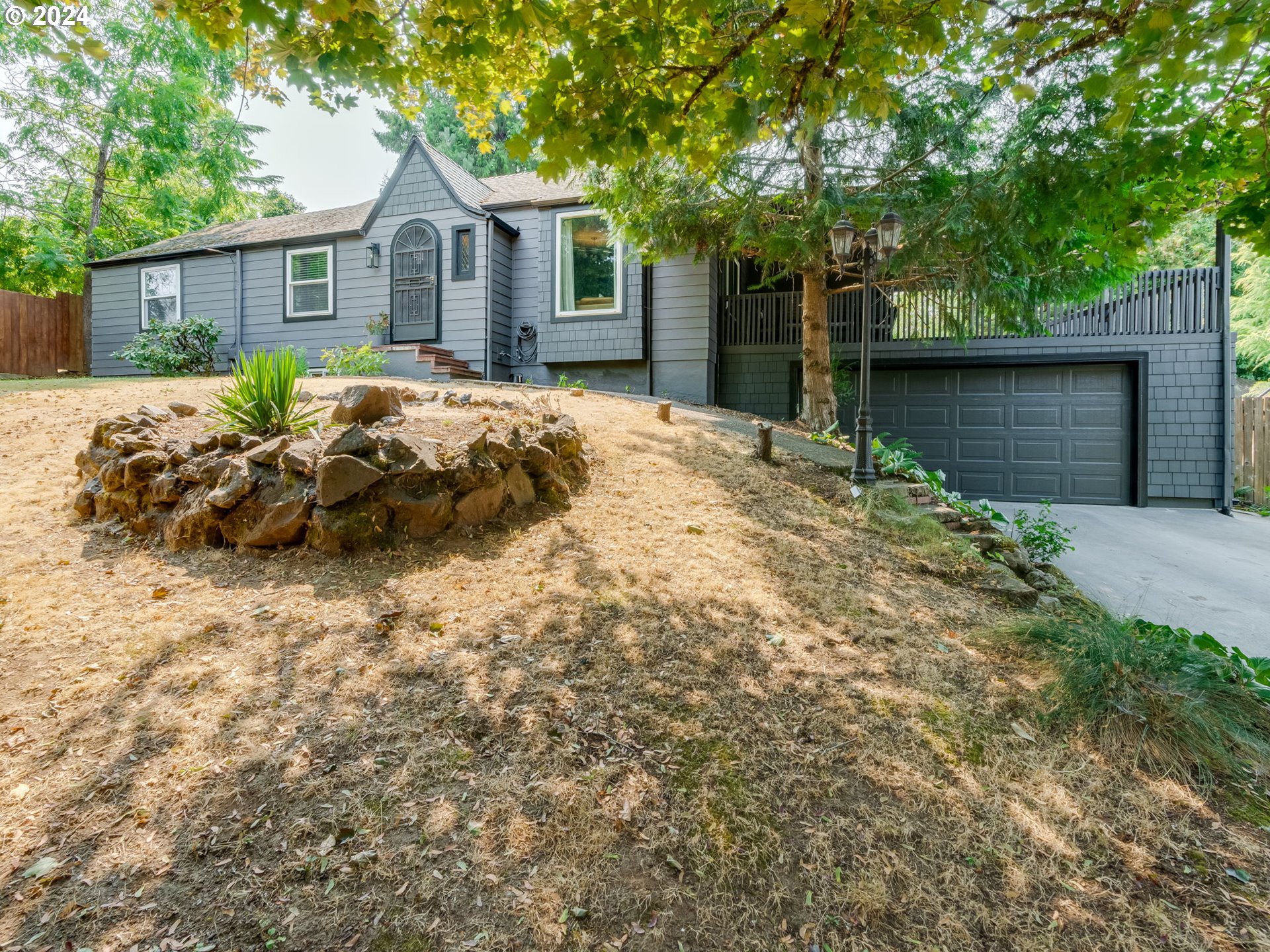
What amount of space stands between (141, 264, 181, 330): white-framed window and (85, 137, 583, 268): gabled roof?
12.8 inches

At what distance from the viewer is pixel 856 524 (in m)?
4.77

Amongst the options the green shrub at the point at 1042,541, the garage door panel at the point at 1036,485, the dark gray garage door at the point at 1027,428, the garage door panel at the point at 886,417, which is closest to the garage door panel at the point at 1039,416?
the dark gray garage door at the point at 1027,428

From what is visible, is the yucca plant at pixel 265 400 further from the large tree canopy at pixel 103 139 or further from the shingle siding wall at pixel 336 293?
the large tree canopy at pixel 103 139

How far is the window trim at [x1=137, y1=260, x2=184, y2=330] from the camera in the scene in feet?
40.5

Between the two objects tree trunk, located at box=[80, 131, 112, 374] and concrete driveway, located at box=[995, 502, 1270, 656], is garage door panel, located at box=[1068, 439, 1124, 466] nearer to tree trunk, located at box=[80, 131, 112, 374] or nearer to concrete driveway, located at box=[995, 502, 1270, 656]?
concrete driveway, located at box=[995, 502, 1270, 656]

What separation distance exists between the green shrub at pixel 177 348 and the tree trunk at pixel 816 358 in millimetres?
11143

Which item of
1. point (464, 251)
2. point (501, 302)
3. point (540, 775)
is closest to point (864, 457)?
point (540, 775)

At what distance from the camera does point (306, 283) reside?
11.4 metres

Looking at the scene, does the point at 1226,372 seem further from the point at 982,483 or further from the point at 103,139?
the point at 103,139

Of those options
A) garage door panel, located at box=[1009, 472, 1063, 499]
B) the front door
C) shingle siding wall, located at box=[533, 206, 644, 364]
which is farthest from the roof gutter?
garage door panel, located at box=[1009, 472, 1063, 499]

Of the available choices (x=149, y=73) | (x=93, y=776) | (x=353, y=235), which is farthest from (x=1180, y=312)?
(x=149, y=73)

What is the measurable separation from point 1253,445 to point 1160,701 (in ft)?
38.8

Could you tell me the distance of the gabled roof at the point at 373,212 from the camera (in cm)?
1035

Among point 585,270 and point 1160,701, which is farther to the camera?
point 585,270
